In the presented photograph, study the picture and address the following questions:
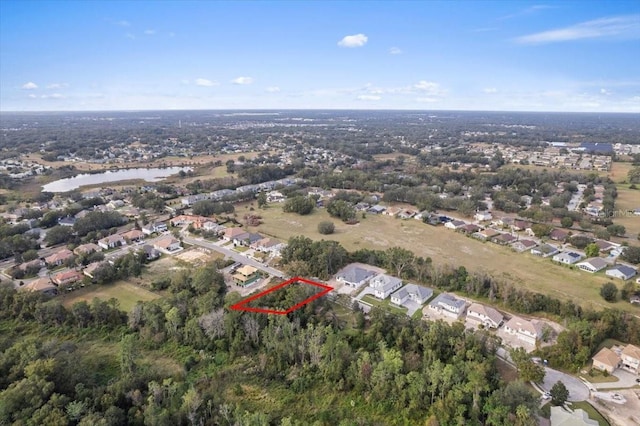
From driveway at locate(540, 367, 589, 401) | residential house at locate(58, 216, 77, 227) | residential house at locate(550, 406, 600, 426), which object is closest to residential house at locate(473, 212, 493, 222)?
driveway at locate(540, 367, 589, 401)

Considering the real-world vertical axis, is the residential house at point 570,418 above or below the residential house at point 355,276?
below

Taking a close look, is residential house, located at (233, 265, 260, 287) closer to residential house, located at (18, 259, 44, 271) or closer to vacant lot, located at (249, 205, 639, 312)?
vacant lot, located at (249, 205, 639, 312)

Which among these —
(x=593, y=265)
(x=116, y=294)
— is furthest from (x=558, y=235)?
(x=116, y=294)

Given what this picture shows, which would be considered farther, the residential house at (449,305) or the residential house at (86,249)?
the residential house at (86,249)

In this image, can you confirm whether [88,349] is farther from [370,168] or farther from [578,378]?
[370,168]

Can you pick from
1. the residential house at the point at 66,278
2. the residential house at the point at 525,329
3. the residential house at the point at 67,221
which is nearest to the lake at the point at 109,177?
the residential house at the point at 67,221

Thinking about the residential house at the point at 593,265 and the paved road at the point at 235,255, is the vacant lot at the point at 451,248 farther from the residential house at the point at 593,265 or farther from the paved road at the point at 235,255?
the paved road at the point at 235,255

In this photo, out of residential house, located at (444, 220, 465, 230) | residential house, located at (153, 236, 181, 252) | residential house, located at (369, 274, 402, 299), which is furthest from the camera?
residential house, located at (444, 220, 465, 230)
